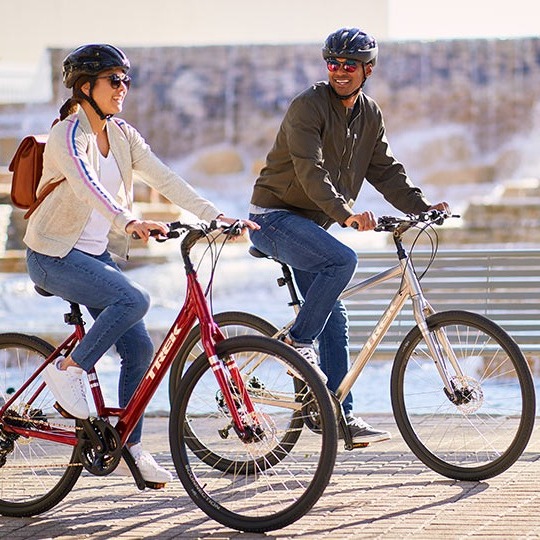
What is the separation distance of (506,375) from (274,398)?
108 cm

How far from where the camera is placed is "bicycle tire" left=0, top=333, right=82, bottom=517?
570 centimetres

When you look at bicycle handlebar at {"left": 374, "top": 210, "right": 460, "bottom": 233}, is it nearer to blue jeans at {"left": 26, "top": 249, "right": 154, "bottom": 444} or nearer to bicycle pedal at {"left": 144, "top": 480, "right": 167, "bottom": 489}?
blue jeans at {"left": 26, "top": 249, "right": 154, "bottom": 444}

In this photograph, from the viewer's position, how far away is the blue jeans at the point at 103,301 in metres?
5.44

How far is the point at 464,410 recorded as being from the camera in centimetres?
593

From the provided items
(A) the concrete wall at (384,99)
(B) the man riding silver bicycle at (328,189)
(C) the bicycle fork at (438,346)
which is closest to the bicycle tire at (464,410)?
(C) the bicycle fork at (438,346)

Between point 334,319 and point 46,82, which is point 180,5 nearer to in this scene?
point 46,82

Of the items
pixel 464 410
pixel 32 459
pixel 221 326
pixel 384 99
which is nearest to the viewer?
pixel 32 459

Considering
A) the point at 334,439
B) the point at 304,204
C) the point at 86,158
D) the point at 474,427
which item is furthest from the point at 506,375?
the point at 86,158

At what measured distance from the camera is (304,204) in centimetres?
625

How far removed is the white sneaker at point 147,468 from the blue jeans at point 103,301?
41 millimetres

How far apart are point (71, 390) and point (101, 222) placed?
23.4 inches

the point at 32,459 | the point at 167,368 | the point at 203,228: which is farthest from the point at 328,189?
the point at 32,459

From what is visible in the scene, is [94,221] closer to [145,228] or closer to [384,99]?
[145,228]

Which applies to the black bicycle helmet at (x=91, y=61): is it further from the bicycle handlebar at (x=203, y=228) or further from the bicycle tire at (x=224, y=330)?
the bicycle tire at (x=224, y=330)
